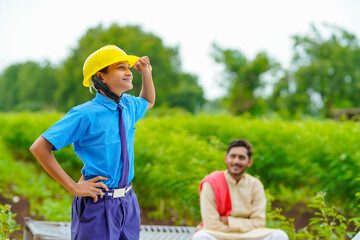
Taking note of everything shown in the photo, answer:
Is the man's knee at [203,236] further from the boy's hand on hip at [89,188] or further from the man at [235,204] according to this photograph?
the boy's hand on hip at [89,188]

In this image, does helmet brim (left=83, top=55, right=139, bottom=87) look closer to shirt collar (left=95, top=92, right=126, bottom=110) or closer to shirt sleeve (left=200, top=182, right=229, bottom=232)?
shirt collar (left=95, top=92, right=126, bottom=110)

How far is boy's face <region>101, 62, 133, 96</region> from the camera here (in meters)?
2.55

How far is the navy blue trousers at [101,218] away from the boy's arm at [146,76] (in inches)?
30.0

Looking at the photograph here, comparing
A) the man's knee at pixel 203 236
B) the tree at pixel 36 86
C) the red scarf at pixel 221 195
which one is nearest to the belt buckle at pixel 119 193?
the man's knee at pixel 203 236

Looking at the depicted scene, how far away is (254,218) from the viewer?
3.99 meters

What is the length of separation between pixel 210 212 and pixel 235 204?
0.89ft

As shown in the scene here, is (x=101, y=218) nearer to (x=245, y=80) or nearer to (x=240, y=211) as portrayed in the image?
(x=240, y=211)

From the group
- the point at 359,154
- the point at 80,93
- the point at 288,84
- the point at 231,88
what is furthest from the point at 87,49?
the point at 359,154

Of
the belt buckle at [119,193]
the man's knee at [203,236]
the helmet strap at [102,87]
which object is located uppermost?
the helmet strap at [102,87]

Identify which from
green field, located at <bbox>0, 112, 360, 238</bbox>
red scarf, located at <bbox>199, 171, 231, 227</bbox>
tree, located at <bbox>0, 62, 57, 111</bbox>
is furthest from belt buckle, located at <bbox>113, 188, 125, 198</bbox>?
tree, located at <bbox>0, 62, 57, 111</bbox>

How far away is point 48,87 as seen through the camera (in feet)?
194

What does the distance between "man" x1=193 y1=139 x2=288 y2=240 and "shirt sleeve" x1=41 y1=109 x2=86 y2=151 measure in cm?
190

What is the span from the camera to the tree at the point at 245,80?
35406 millimetres

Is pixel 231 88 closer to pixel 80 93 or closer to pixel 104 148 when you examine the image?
pixel 80 93
